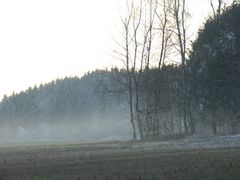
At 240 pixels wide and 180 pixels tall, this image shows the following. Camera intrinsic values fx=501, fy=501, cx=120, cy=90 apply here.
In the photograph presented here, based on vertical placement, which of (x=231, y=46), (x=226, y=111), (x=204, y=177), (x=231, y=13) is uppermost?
(x=231, y=13)

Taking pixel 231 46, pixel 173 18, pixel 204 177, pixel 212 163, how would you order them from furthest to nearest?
1. pixel 173 18
2. pixel 231 46
3. pixel 212 163
4. pixel 204 177

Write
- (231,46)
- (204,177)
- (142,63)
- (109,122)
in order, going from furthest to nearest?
(109,122) → (142,63) → (231,46) → (204,177)

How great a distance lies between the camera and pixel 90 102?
17662 centimetres

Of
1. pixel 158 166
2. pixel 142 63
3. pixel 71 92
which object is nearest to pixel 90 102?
pixel 71 92

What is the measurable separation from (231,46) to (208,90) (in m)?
4.07

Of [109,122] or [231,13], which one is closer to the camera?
[231,13]

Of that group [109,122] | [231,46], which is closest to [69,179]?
[231,46]

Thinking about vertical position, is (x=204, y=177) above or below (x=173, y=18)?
below

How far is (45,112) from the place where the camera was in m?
177

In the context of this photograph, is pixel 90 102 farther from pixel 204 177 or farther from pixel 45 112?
pixel 204 177

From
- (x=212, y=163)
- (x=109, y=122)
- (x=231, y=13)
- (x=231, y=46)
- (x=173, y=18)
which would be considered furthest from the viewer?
(x=109, y=122)

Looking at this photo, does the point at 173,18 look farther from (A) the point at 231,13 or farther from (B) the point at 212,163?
(B) the point at 212,163

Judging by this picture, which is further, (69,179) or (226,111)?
(226,111)

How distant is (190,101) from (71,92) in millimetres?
134407
